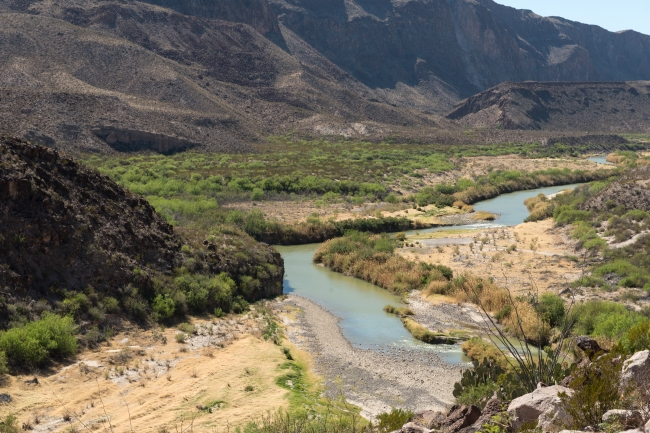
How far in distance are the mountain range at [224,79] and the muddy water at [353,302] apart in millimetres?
38593

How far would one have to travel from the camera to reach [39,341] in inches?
638

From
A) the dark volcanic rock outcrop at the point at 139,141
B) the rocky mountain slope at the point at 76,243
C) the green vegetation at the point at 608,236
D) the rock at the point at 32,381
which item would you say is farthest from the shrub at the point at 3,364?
the dark volcanic rock outcrop at the point at 139,141

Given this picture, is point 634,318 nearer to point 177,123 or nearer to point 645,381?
point 645,381

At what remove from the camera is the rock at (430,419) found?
11.8 m

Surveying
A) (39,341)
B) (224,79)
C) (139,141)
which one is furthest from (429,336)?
(224,79)

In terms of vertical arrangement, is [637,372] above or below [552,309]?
above

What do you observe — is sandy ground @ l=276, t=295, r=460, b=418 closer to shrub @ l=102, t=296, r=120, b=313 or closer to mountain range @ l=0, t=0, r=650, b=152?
shrub @ l=102, t=296, r=120, b=313

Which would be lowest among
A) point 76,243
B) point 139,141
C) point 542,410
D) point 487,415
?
point 139,141

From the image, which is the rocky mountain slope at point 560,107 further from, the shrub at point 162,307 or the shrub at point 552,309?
the shrub at point 162,307

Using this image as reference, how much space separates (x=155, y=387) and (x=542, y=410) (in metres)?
9.58

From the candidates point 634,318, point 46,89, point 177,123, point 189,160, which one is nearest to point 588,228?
point 634,318

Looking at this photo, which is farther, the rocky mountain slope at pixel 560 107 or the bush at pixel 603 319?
the rocky mountain slope at pixel 560 107

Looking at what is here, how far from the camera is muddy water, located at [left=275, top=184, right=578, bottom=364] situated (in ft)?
71.0

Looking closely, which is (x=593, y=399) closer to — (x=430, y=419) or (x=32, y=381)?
(x=430, y=419)
